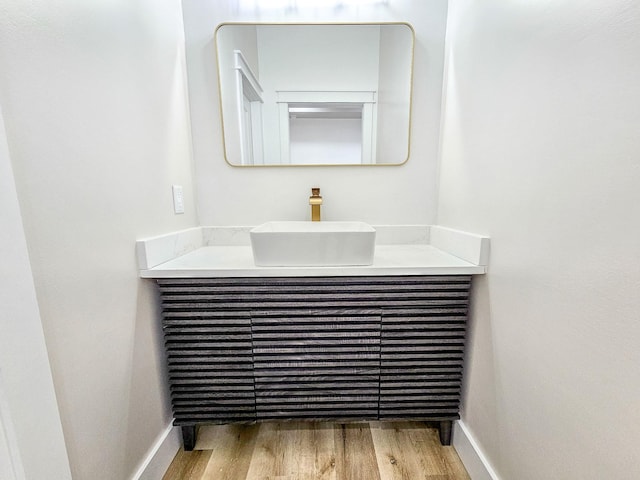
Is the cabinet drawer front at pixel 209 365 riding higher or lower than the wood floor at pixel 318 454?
higher

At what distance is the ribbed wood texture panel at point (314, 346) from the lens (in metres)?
1.11

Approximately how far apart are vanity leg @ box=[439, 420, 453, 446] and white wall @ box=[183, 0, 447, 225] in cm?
96

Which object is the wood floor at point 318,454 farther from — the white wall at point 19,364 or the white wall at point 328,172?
the white wall at point 328,172

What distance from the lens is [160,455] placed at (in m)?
1.13

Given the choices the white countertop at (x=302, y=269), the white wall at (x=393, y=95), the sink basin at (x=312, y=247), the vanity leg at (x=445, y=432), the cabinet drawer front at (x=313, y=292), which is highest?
the white wall at (x=393, y=95)

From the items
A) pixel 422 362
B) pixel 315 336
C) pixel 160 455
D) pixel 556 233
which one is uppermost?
pixel 556 233

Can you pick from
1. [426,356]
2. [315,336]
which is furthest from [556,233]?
[315,336]

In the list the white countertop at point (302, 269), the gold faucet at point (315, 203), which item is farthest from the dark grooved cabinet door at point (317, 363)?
the gold faucet at point (315, 203)

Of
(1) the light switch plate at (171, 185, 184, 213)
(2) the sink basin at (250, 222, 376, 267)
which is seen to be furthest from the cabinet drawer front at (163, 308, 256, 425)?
(1) the light switch plate at (171, 185, 184, 213)

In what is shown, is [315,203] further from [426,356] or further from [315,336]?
[426,356]

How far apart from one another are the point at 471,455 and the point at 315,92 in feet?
5.85

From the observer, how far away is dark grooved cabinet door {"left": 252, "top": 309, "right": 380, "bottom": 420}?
113 centimetres

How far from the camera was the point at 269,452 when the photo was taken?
1264 mm

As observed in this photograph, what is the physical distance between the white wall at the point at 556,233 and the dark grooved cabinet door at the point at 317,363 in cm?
43
